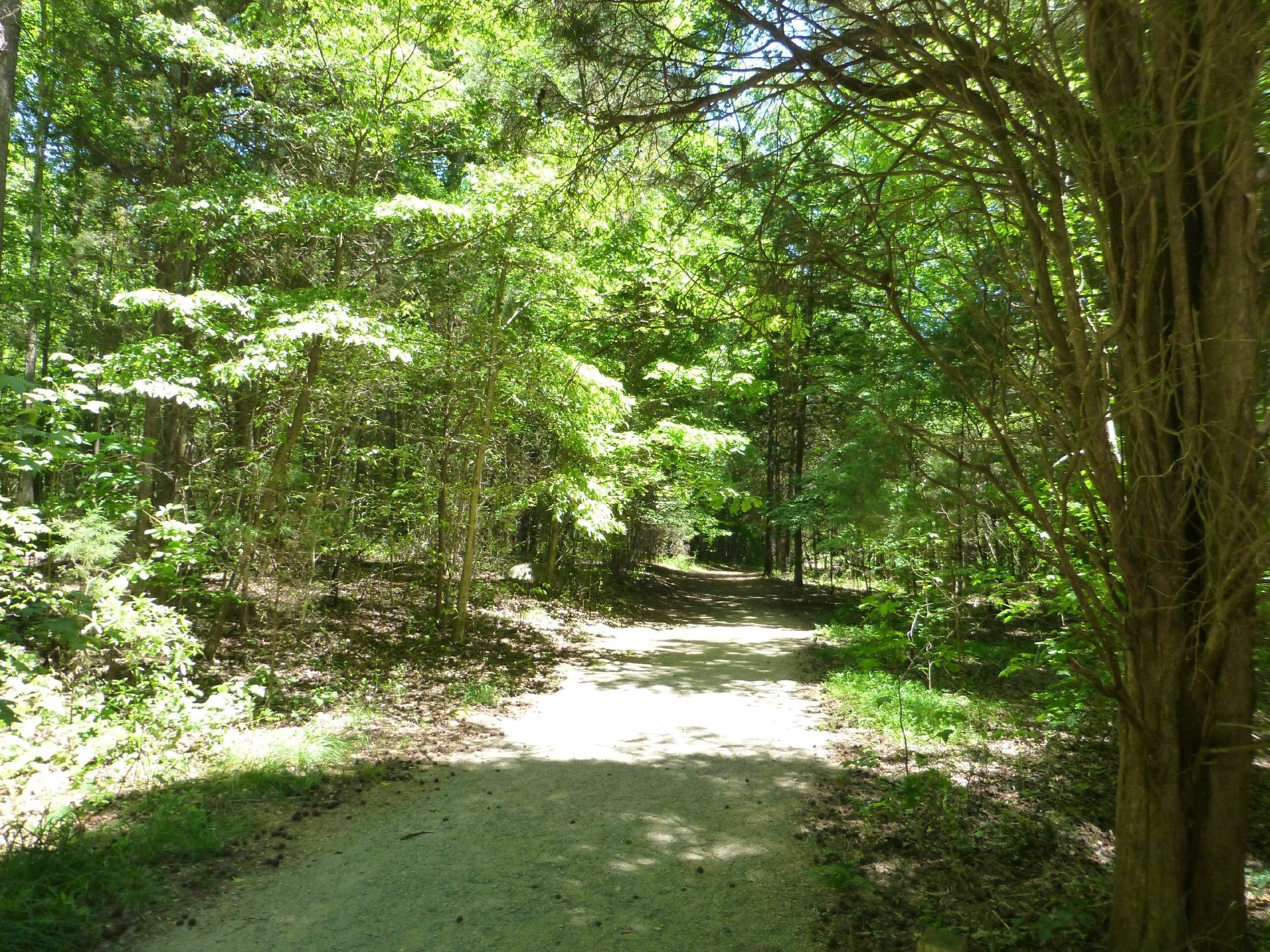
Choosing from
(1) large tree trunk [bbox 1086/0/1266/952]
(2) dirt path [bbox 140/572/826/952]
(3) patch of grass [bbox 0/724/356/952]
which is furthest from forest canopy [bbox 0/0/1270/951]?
(2) dirt path [bbox 140/572/826/952]

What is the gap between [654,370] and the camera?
12508mm

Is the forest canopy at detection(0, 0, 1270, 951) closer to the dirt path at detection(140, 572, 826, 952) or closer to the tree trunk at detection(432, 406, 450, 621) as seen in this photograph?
the tree trunk at detection(432, 406, 450, 621)

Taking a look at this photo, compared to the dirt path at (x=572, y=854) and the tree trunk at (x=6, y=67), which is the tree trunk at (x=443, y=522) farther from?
the tree trunk at (x=6, y=67)

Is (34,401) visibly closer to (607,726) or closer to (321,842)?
(321,842)

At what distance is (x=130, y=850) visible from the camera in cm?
397

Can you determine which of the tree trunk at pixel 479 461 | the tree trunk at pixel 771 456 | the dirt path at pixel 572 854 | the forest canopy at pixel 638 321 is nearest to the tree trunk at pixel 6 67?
the forest canopy at pixel 638 321

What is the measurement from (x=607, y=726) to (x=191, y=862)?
13.4 feet

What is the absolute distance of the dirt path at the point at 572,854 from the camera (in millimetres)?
3520

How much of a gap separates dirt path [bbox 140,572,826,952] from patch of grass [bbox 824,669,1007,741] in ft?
2.05

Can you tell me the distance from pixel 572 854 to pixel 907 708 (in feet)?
14.0

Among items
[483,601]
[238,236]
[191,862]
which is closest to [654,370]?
[483,601]

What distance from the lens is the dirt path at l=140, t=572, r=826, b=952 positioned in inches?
139

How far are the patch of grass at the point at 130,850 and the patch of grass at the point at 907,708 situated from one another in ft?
16.1

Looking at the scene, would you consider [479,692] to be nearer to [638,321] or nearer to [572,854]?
[572,854]
